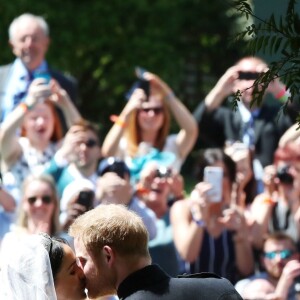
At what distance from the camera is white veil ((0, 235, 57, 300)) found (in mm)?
4738

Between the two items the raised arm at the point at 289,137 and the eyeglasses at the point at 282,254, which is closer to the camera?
the eyeglasses at the point at 282,254

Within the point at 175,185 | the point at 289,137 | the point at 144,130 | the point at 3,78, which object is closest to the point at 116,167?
the point at 175,185

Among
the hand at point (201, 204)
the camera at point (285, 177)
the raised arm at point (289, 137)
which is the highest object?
the raised arm at point (289, 137)

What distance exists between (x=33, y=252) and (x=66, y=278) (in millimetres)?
178

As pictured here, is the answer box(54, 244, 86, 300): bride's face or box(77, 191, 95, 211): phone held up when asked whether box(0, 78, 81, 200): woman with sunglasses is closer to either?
box(77, 191, 95, 211): phone held up

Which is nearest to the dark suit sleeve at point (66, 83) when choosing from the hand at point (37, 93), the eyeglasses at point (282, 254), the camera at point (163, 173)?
the hand at point (37, 93)

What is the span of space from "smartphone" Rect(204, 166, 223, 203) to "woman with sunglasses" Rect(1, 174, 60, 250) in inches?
43.6

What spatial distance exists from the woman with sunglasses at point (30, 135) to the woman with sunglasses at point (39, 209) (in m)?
0.54

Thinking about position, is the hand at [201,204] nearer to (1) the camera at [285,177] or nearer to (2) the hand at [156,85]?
(1) the camera at [285,177]

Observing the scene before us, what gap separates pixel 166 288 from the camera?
4695mm

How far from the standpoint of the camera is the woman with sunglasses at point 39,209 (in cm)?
858

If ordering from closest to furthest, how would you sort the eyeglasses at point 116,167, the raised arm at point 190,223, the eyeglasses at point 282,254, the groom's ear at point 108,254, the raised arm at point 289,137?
the groom's ear at point 108,254 < the eyeglasses at point 282,254 < the raised arm at point 190,223 < the eyeglasses at point 116,167 < the raised arm at point 289,137

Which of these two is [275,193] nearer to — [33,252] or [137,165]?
[137,165]

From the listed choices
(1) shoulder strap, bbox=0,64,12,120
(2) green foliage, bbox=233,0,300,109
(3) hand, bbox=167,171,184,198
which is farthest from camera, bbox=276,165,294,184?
(2) green foliage, bbox=233,0,300,109
